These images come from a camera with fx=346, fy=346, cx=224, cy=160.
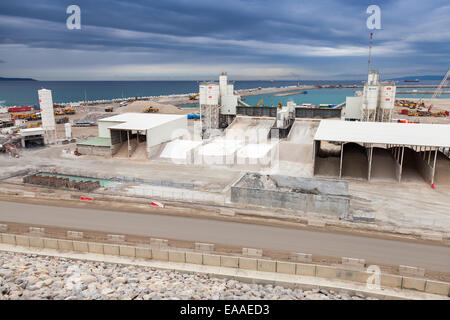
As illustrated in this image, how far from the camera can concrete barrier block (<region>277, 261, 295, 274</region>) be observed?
15.1 m

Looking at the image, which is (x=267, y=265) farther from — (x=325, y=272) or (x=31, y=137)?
(x=31, y=137)

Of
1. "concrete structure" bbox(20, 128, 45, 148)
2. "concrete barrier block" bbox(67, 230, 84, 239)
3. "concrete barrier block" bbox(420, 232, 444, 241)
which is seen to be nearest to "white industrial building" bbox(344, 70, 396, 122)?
"concrete barrier block" bbox(420, 232, 444, 241)

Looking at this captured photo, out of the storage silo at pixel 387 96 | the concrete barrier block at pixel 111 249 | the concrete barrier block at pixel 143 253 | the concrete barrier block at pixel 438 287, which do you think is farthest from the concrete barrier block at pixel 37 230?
the storage silo at pixel 387 96

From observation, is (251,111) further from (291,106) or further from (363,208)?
(363,208)

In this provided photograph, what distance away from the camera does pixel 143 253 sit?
16.6 metres

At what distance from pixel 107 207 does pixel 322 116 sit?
3367cm

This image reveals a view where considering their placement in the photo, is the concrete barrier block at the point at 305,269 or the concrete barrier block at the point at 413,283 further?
the concrete barrier block at the point at 305,269

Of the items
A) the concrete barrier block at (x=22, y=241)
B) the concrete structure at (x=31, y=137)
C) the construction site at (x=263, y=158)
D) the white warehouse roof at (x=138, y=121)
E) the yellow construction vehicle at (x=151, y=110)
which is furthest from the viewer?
the yellow construction vehicle at (x=151, y=110)

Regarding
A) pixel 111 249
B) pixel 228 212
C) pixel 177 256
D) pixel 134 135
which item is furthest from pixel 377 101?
pixel 111 249

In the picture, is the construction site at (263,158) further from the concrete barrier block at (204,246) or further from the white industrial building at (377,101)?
the concrete barrier block at (204,246)

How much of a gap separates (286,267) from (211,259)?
11.1ft

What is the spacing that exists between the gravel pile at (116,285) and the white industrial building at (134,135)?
71.7 feet

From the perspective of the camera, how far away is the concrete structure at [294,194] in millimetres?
21812
